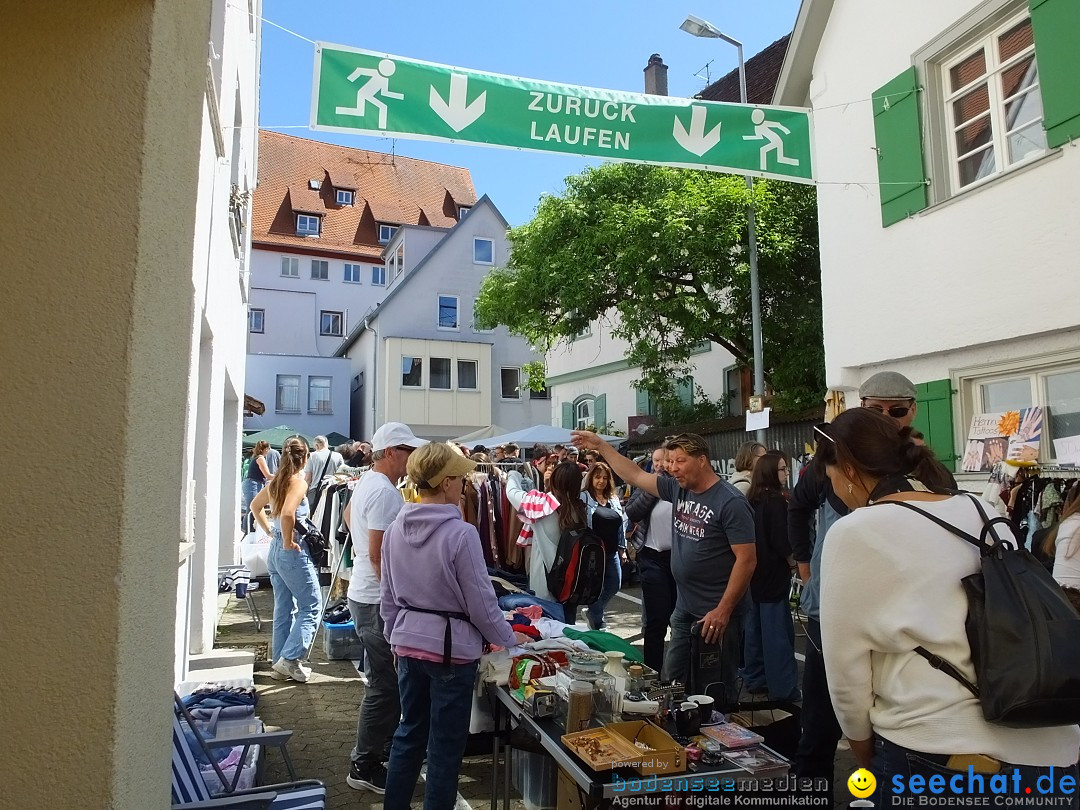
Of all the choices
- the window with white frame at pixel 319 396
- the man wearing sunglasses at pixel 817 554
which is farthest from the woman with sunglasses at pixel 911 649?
the window with white frame at pixel 319 396

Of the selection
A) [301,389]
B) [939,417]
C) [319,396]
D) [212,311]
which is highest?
[301,389]

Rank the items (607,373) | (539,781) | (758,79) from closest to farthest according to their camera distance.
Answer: (539,781) < (607,373) < (758,79)

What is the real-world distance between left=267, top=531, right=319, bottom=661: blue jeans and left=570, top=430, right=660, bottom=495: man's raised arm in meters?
3.10

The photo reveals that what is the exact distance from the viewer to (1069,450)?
19.1 ft

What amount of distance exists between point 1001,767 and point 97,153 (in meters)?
2.75

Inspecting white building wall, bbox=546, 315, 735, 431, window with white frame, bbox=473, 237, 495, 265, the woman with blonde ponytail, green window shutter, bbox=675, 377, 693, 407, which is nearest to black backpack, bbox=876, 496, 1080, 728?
the woman with blonde ponytail

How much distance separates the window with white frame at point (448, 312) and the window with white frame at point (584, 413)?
8650 mm

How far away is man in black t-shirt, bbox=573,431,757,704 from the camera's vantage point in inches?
171

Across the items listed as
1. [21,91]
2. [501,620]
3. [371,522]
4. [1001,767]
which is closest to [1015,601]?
[1001,767]

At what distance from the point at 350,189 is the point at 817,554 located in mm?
39210

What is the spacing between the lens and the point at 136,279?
1.83 m

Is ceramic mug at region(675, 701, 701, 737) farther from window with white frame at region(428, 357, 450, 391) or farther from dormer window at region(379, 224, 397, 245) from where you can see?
dormer window at region(379, 224, 397, 245)

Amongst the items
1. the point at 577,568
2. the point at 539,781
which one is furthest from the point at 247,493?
the point at 539,781

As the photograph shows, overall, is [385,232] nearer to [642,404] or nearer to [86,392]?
[642,404]
